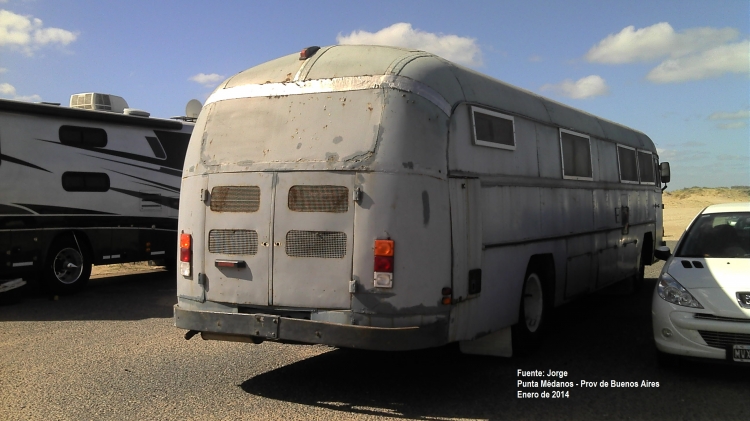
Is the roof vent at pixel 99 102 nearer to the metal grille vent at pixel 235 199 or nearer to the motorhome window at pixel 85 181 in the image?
the motorhome window at pixel 85 181

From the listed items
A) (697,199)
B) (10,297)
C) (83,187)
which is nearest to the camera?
(10,297)

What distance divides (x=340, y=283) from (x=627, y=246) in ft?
24.9

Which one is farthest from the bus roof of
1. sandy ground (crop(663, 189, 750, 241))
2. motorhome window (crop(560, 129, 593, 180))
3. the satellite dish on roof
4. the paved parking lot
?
sandy ground (crop(663, 189, 750, 241))

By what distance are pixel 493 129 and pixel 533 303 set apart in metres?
2.25

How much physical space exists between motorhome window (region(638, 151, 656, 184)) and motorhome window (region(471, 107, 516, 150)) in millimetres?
6555

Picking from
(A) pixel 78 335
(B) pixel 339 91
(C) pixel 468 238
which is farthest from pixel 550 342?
(A) pixel 78 335

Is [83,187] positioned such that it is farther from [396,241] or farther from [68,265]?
[396,241]

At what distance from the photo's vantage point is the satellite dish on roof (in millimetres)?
16234

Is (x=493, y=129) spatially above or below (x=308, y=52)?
below

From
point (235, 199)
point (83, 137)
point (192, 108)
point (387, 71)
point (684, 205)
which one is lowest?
point (235, 199)

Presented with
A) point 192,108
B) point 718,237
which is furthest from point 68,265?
point 718,237

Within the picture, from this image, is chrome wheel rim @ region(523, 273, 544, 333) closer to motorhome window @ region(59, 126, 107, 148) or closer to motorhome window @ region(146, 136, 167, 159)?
motorhome window @ region(59, 126, 107, 148)

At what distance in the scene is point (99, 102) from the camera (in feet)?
46.1

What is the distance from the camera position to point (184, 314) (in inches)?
254
